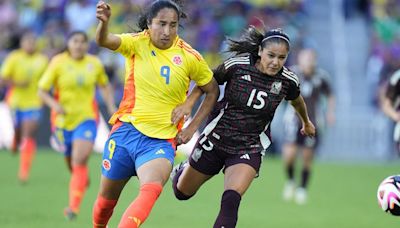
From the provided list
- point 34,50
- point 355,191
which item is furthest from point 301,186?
point 34,50

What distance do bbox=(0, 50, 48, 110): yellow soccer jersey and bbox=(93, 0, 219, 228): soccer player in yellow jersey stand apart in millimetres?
8917

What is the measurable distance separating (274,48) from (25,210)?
16.2ft

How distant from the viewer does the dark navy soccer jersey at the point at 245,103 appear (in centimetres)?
907

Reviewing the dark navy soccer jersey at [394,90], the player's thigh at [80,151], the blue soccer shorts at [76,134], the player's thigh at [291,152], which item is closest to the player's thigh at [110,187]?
the player's thigh at [80,151]

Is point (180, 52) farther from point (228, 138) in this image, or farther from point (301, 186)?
→ point (301, 186)

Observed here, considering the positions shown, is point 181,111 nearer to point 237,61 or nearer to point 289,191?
point 237,61

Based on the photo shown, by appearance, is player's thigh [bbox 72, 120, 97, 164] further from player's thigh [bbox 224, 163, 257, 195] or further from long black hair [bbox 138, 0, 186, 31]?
long black hair [bbox 138, 0, 186, 31]

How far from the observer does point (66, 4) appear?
24516mm

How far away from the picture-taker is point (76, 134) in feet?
40.7

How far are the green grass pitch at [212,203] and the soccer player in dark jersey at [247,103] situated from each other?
95.2 inches

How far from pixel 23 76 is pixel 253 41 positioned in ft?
30.0

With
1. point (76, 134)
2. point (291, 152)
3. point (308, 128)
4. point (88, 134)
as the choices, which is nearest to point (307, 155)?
point (291, 152)

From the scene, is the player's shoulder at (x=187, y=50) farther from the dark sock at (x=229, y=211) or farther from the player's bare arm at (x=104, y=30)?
the dark sock at (x=229, y=211)

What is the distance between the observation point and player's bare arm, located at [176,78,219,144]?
8.72m
